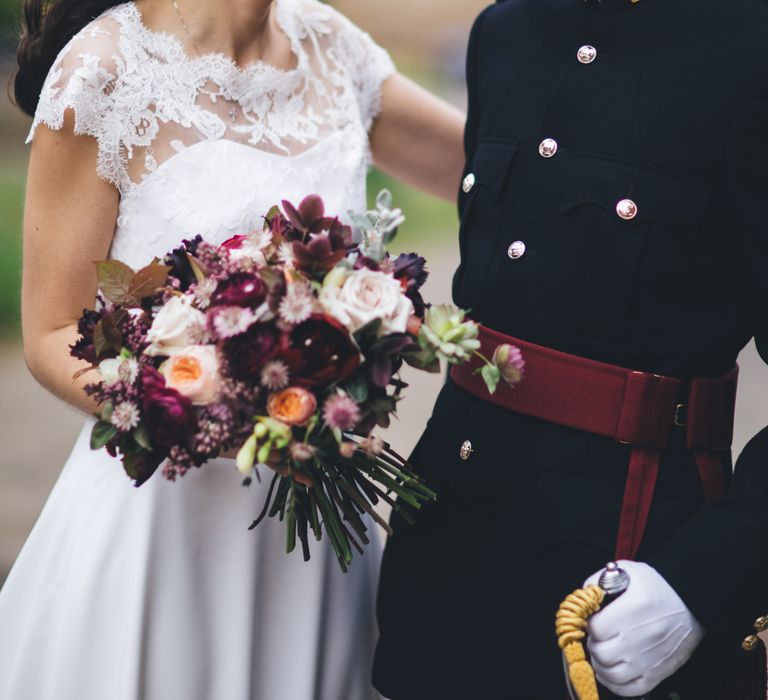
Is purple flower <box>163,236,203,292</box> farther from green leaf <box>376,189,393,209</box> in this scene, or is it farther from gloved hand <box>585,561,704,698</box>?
gloved hand <box>585,561,704,698</box>

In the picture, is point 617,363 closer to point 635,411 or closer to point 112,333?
point 635,411

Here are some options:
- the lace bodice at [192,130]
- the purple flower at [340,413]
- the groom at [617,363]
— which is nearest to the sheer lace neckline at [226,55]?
the lace bodice at [192,130]

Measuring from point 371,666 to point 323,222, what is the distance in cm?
114

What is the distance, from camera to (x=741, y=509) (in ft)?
5.81

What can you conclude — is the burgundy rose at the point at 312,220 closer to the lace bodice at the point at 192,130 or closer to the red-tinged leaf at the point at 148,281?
the red-tinged leaf at the point at 148,281

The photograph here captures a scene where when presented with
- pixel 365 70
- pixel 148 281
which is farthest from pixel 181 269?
pixel 365 70

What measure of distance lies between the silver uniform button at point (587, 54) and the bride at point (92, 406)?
718 mm

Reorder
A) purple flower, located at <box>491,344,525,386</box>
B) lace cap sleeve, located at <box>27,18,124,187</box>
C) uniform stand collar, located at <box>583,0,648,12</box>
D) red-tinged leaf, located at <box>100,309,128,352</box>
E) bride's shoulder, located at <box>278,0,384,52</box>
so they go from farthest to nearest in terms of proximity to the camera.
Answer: bride's shoulder, located at <box>278,0,384,52</box>, lace cap sleeve, located at <box>27,18,124,187</box>, uniform stand collar, located at <box>583,0,648,12</box>, red-tinged leaf, located at <box>100,309,128,352</box>, purple flower, located at <box>491,344,525,386</box>

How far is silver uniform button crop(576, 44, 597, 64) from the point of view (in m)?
1.94

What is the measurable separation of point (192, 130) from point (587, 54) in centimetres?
88

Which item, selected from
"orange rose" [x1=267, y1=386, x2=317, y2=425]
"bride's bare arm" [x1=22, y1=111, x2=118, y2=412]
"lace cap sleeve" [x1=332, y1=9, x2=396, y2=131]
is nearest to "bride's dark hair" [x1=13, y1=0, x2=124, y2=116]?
"bride's bare arm" [x1=22, y1=111, x2=118, y2=412]

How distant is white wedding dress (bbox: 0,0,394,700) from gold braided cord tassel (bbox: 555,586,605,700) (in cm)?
74

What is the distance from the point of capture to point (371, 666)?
2428 millimetres

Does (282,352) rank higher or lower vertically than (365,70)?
lower
